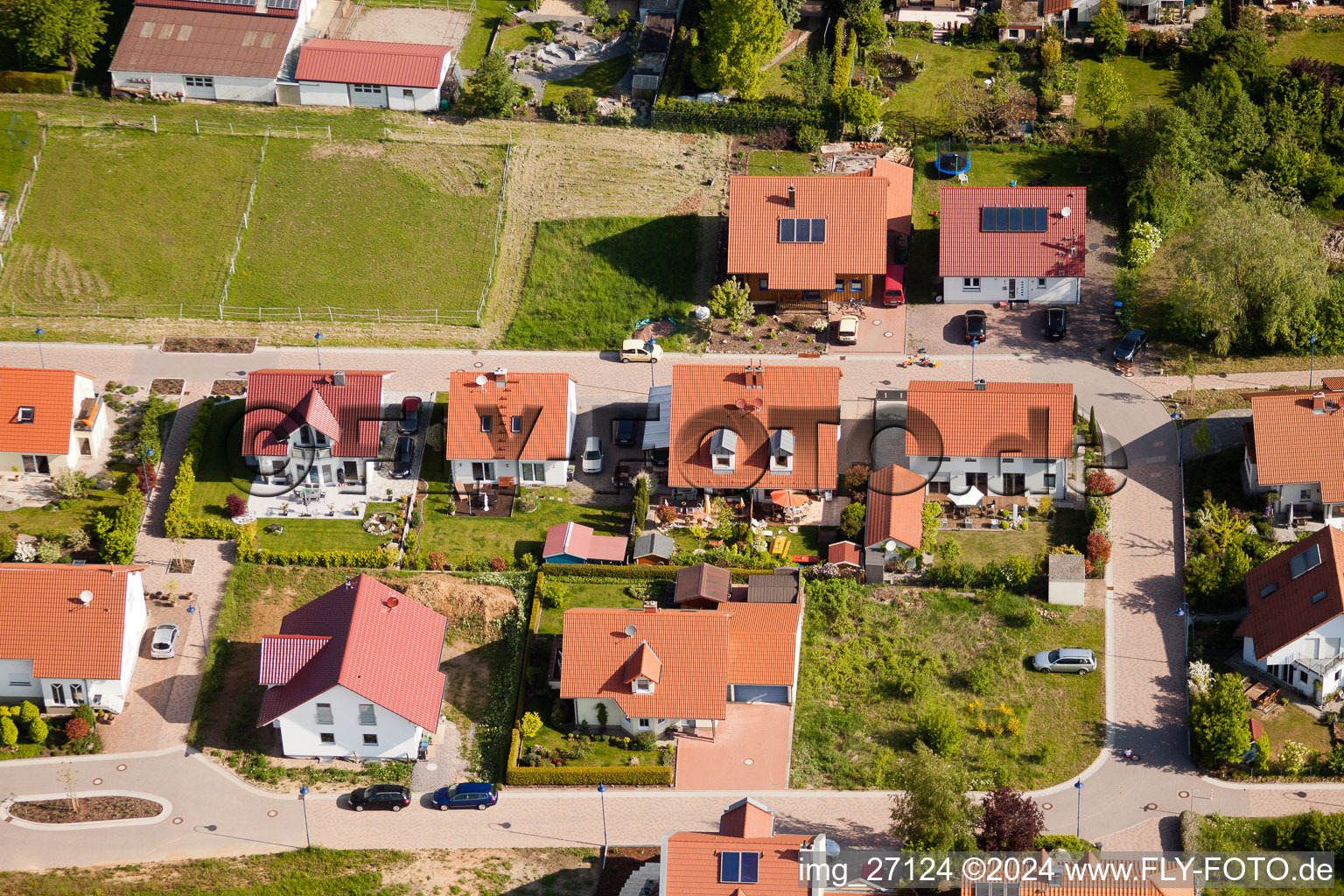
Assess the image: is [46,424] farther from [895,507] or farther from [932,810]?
[932,810]

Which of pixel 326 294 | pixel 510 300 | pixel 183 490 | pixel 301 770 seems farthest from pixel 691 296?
pixel 301 770

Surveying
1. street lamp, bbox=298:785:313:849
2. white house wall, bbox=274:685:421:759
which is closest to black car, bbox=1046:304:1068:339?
white house wall, bbox=274:685:421:759

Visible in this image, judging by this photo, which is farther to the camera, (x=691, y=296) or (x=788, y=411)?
(x=691, y=296)

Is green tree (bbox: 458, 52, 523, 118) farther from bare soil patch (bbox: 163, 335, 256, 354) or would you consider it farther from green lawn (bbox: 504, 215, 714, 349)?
bare soil patch (bbox: 163, 335, 256, 354)

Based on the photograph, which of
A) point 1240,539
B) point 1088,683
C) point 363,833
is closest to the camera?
point 363,833

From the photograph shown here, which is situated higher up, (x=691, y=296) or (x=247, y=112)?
(x=247, y=112)

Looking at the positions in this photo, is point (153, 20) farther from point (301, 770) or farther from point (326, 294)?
point (301, 770)
